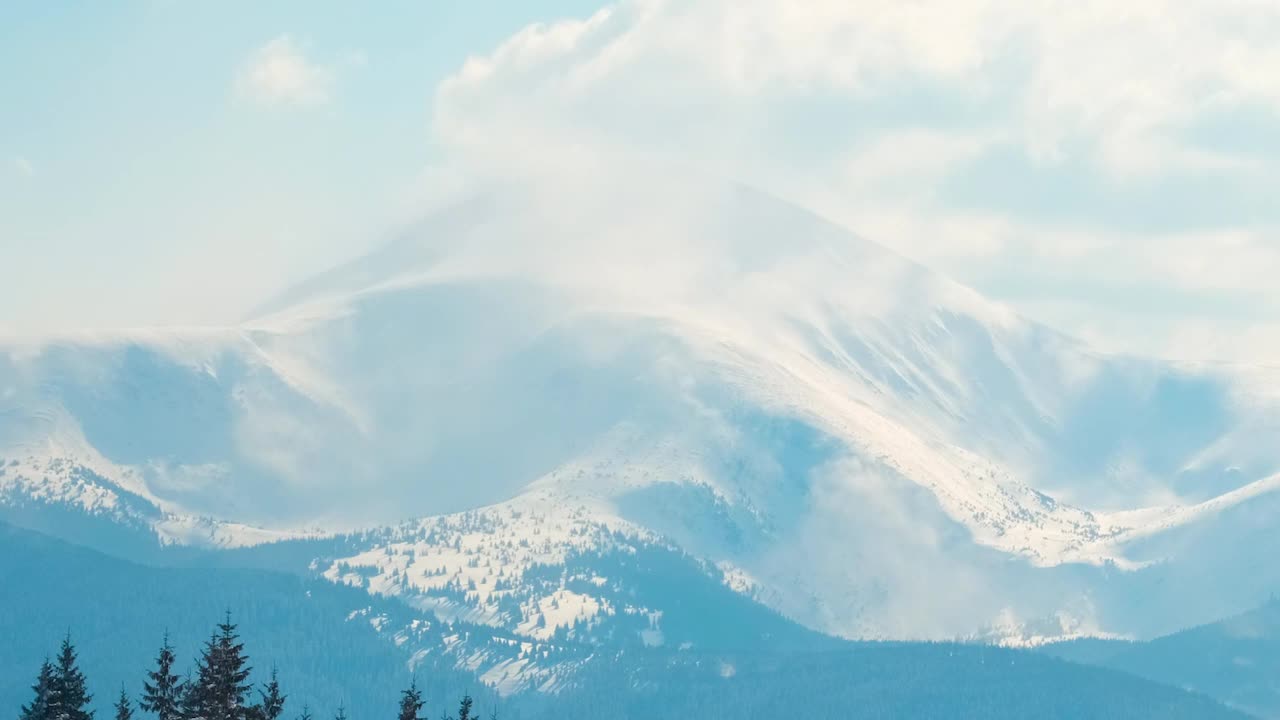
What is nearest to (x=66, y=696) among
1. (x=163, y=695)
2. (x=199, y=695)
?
(x=163, y=695)

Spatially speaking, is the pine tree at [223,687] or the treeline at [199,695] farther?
the treeline at [199,695]

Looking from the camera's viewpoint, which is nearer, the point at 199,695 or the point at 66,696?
the point at 199,695

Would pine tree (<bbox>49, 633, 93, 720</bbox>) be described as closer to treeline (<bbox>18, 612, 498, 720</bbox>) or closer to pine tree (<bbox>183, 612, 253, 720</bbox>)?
treeline (<bbox>18, 612, 498, 720</bbox>)

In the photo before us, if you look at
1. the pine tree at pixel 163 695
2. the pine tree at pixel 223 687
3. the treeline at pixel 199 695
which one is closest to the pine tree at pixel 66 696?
the treeline at pixel 199 695

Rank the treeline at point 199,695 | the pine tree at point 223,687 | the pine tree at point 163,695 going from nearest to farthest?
the pine tree at point 223,687 → the treeline at point 199,695 → the pine tree at point 163,695

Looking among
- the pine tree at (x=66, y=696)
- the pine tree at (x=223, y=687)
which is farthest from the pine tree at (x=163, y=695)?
the pine tree at (x=66, y=696)

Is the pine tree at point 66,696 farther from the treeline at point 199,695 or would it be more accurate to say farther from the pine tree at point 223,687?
the pine tree at point 223,687

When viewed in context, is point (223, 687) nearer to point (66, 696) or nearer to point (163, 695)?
point (163, 695)

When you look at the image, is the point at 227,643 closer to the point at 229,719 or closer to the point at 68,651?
the point at 229,719

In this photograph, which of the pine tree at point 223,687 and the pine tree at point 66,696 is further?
the pine tree at point 66,696

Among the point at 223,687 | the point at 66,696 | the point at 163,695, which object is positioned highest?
→ the point at 163,695

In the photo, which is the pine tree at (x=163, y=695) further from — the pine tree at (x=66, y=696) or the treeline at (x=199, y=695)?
the pine tree at (x=66, y=696)

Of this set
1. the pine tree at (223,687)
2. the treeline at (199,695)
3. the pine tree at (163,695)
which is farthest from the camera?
the pine tree at (163,695)

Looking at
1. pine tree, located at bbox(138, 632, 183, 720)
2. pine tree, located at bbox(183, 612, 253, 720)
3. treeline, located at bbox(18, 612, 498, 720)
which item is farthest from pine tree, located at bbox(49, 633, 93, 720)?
pine tree, located at bbox(183, 612, 253, 720)
